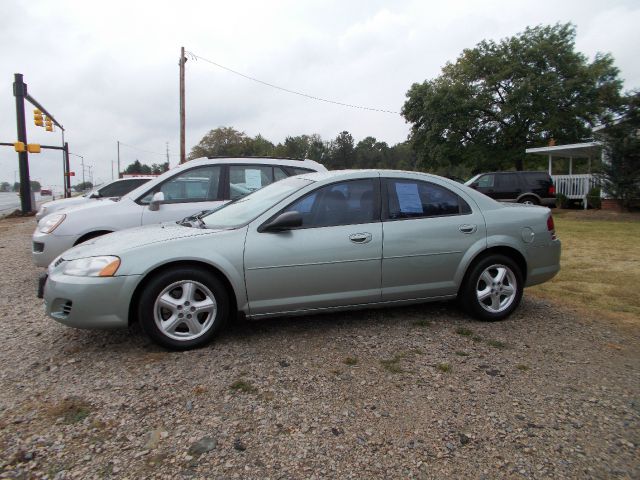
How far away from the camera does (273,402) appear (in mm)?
2902

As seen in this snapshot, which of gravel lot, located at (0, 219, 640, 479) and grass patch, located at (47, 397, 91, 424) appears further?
grass patch, located at (47, 397, 91, 424)

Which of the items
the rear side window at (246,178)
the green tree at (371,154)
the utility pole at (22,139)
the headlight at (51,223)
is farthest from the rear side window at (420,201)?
the green tree at (371,154)

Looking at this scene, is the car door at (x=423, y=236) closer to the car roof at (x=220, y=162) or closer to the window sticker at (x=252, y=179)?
the window sticker at (x=252, y=179)

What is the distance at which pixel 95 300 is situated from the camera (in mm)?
3477

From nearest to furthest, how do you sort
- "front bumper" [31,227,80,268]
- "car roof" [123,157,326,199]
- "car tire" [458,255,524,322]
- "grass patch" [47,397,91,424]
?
"grass patch" [47,397,91,424]
"car tire" [458,255,524,322]
"front bumper" [31,227,80,268]
"car roof" [123,157,326,199]

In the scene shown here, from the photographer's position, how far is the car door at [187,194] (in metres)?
5.84

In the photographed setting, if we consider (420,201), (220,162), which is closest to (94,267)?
(420,201)

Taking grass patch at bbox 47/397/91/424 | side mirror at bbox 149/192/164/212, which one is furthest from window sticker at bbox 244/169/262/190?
grass patch at bbox 47/397/91/424

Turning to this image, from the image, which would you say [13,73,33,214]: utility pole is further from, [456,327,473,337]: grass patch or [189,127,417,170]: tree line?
[189,127,417,170]: tree line

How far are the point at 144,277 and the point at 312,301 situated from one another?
135 centimetres

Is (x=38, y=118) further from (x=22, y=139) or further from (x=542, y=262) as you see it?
(x=542, y=262)

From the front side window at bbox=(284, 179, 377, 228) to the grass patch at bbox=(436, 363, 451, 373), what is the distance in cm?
137

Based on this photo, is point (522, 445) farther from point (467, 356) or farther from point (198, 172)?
point (198, 172)

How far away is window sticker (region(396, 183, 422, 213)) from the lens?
428 centimetres
